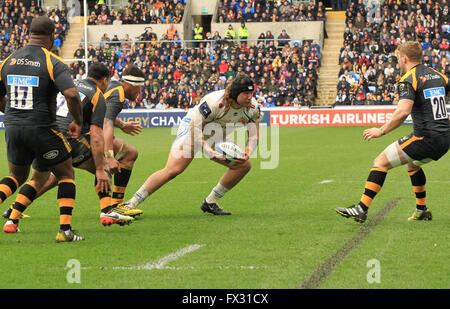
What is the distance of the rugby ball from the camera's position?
395 inches

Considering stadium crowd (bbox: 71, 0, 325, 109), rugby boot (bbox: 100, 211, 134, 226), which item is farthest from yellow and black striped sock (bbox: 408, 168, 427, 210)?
stadium crowd (bbox: 71, 0, 325, 109)

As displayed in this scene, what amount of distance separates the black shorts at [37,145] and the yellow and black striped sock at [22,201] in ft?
2.73

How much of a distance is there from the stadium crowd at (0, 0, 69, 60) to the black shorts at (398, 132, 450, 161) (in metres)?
33.1

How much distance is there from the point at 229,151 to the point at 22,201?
8.89 ft

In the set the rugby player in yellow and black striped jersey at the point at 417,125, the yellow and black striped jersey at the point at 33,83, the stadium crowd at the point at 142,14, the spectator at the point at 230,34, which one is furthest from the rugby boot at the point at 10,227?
the stadium crowd at the point at 142,14

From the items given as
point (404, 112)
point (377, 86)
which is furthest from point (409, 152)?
point (377, 86)

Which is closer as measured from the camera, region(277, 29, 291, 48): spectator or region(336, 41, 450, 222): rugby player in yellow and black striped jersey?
region(336, 41, 450, 222): rugby player in yellow and black striped jersey

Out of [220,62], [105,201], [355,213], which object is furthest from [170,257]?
[220,62]

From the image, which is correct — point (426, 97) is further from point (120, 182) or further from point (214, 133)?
point (120, 182)

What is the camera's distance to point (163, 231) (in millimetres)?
8789

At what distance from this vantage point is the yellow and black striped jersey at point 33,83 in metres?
7.62

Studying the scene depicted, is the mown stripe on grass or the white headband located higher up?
the white headband

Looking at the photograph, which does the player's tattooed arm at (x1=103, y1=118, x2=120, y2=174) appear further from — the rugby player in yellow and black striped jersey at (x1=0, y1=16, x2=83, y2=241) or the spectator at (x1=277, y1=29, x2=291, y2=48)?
the spectator at (x1=277, y1=29, x2=291, y2=48)

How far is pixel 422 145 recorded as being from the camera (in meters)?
8.86
